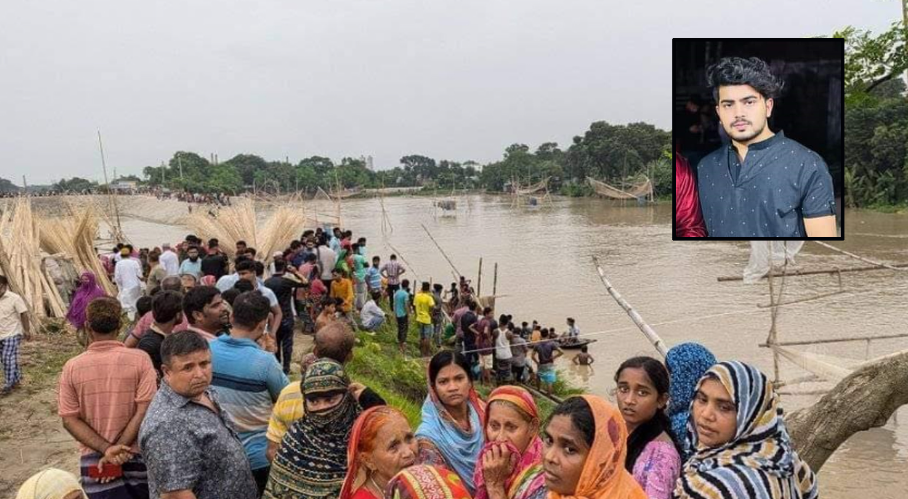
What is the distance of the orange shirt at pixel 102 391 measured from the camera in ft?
7.88

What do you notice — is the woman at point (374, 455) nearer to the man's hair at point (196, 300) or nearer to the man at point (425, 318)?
the man's hair at point (196, 300)

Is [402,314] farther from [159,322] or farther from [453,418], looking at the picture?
[453,418]

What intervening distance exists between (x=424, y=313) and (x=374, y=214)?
117 ft

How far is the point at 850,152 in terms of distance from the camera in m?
29.7

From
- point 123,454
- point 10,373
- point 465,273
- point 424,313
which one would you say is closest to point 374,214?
point 465,273

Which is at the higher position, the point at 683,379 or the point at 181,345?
the point at 181,345

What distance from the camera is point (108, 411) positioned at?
7.90 ft

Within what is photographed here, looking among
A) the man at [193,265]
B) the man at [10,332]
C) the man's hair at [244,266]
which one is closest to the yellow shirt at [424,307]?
the man at [193,265]

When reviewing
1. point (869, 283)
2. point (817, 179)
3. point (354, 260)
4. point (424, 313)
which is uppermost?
point (817, 179)

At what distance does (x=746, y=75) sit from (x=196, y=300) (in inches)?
130

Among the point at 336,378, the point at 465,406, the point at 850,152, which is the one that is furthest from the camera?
→ the point at 850,152

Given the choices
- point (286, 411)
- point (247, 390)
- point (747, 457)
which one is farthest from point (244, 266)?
point (747, 457)

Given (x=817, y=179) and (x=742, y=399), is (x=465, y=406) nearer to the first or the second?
(x=742, y=399)

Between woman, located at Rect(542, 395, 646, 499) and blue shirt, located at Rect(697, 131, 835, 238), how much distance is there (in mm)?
2780
